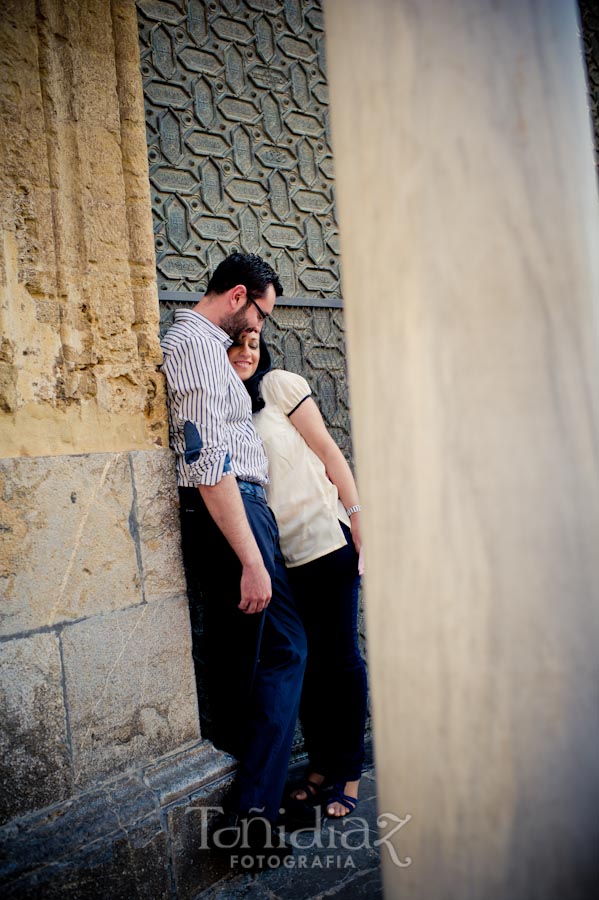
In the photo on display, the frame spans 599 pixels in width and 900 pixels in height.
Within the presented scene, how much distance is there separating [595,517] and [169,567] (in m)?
1.82

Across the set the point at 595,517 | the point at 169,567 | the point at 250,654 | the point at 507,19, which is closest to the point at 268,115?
the point at 169,567

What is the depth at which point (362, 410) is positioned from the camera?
2.65 feet

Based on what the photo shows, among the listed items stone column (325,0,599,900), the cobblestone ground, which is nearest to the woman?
the cobblestone ground

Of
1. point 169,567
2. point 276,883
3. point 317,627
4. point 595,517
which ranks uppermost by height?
point 595,517

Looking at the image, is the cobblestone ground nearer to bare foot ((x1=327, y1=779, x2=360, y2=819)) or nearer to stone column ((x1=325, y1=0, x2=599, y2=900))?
bare foot ((x1=327, y1=779, x2=360, y2=819))

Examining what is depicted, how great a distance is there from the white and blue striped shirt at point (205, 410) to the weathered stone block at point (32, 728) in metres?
0.70

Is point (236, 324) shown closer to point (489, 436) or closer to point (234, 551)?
point (234, 551)

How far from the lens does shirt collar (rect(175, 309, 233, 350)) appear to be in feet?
8.24

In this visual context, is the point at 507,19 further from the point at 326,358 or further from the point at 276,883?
the point at 326,358

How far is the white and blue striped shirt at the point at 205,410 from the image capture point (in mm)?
2289

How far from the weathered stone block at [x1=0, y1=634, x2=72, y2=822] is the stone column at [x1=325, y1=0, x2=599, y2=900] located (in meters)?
1.49

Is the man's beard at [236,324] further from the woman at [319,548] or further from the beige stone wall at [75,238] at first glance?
the beige stone wall at [75,238]

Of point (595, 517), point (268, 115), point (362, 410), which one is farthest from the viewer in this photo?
point (268, 115)

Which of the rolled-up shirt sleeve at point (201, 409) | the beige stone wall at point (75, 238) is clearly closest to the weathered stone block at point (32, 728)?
the beige stone wall at point (75, 238)
